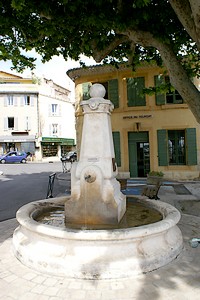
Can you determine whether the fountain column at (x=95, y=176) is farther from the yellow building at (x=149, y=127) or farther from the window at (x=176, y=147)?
the window at (x=176, y=147)

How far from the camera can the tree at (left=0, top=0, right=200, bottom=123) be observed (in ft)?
18.5

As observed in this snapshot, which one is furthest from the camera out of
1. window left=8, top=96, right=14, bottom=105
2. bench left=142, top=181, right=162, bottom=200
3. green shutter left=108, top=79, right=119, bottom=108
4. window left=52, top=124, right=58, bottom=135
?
window left=52, top=124, right=58, bottom=135

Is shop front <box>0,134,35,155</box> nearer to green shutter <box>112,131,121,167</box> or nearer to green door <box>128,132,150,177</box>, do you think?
green shutter <box>112,131,121,167</box>

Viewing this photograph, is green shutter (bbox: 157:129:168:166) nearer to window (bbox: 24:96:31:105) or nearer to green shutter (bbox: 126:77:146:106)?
green shutter (bbox: 126:77:146:106)

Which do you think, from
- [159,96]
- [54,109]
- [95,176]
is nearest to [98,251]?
[95,176]

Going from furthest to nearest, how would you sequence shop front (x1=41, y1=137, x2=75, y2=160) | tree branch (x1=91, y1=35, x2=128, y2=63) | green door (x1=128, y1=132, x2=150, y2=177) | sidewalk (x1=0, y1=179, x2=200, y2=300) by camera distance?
1. shop front (x1=41, y1=137, x2=75, y2=160)
2. green door (x1=128, y1=132, x2=150, y2=177)
3. tree branch (x1=91, y1=35, x2=128, y2=63)
4. sidewalk (x1=0, y1=179, x2=200, y2=300)

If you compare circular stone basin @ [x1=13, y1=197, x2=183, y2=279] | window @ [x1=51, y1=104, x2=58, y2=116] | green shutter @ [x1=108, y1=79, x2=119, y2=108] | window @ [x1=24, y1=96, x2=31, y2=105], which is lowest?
circular stone basin @ [x1=13, y1=197, x2=183, y2=279]

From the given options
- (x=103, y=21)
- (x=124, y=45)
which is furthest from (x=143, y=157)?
(x=103, y=21)

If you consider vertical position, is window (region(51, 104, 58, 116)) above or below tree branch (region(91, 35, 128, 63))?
above

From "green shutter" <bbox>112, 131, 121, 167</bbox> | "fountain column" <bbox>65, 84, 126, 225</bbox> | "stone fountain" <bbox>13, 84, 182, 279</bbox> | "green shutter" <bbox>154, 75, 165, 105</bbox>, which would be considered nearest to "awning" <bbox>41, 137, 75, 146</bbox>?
"green shutter" <bbox>112, 131, 121, 167</bbox>

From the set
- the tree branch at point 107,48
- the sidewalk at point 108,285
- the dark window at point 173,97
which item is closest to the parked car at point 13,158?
the dark window at point 173,97

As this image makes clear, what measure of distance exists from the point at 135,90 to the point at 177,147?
414cm

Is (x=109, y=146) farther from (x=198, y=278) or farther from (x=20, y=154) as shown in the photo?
(x=20, y=154)

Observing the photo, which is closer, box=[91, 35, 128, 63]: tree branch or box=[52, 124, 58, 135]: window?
box=[91, 35, 128, 63]: tree branch
